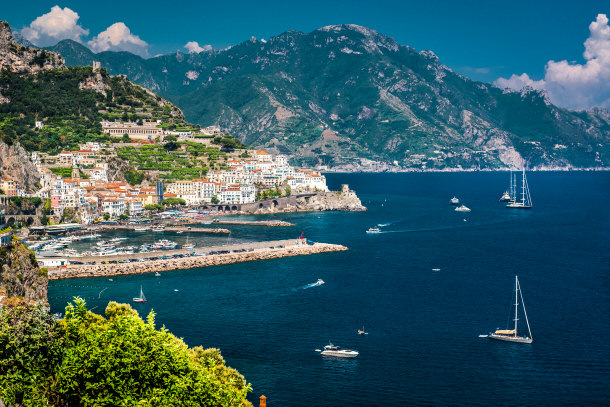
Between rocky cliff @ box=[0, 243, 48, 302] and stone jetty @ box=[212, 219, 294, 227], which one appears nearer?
rocky cliff @ box=[0, 243, 48, 302]

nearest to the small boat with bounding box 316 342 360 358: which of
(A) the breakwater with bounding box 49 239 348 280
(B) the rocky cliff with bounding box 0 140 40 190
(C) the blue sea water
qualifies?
(C) the blue sea water

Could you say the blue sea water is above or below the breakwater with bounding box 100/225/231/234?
below

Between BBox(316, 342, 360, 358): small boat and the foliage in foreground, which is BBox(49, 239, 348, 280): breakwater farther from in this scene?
the foliage in foreground

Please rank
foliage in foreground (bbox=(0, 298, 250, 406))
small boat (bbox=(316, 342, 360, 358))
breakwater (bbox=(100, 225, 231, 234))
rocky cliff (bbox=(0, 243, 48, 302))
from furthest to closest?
1. breakwater (bbox=(100, 225, 231, 234))
2. rocky cliff (bbox=(0, 243, 48, 302))
3. small boat (bbox=(316, 342, 360, 358))
4. foliage in foreground (bbox=(0, 298, 250, 406))


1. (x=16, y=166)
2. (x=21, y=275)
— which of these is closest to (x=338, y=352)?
(x=21, y=275)

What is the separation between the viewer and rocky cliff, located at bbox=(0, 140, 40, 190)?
11319cm

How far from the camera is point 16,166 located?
115750 mm

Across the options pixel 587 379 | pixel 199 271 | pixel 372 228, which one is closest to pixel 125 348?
pixel 587 379

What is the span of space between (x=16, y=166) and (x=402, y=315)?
288ft

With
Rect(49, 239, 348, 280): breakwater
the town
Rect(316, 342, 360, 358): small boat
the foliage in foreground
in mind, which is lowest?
Rect(316, 342, 360, 358): small boat

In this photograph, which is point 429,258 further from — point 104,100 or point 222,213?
point 104,100

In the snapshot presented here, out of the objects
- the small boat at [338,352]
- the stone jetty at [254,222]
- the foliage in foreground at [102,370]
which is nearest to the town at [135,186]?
the stone jetty at [254,222]

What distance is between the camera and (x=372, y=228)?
116 m

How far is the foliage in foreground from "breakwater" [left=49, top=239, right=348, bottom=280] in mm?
47266
